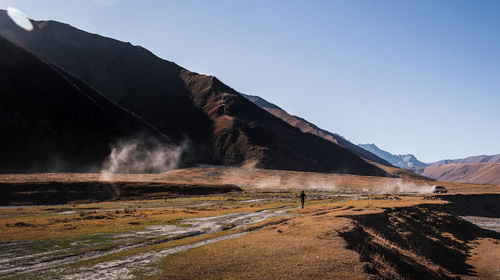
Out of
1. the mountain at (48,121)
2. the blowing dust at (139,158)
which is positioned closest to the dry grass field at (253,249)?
the mountain at (48,121)

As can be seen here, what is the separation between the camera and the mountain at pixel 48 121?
128 m

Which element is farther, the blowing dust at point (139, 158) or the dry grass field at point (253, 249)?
the blowing dust at point (139, 158)

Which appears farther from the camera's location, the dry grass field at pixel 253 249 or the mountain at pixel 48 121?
the mountain at pixel 48 121

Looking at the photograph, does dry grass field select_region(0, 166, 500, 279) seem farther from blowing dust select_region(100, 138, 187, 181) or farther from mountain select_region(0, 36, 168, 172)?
blowing dust select_region(100, 138, 187, 181)

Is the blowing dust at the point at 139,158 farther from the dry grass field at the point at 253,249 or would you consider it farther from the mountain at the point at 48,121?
the dry grass field at the point at 253,249

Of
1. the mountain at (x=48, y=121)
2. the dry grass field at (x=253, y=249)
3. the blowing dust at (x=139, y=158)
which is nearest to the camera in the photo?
the dry grass field at (x=253, y=249)

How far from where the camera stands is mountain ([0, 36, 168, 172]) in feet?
421

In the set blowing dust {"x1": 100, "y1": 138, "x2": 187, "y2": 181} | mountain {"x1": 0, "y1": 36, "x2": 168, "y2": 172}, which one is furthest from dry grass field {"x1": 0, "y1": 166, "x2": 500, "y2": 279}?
blowing dust {"x1": 100, "y1": 138, "x2": 187, "y2": 181}

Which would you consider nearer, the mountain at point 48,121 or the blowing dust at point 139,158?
the mountain at point 48,121

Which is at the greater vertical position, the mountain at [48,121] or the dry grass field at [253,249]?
the mountain at [48,121]

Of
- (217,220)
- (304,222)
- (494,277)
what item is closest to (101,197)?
(217,220)

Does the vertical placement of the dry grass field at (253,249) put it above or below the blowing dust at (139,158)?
below

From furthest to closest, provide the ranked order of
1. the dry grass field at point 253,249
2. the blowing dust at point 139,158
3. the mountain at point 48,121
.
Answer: the blowing dust at point 139,158, the mountain at point 48,121, the dry grass field at point 253,249

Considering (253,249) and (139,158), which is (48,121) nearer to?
(139,158)
